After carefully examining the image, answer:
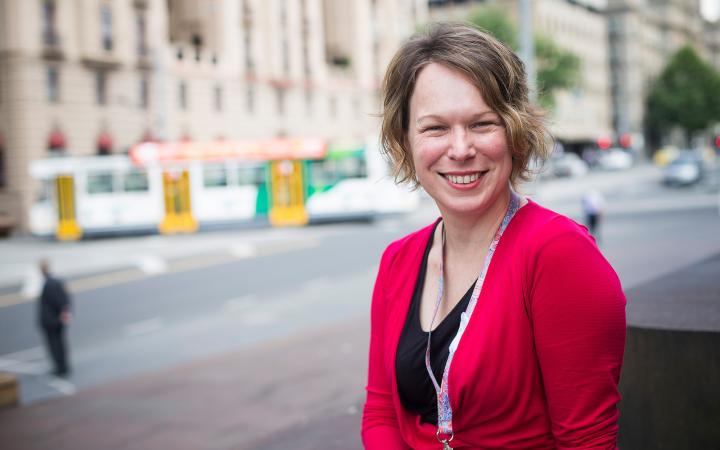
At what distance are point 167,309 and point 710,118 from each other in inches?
3612

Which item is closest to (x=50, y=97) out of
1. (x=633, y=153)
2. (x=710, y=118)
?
(x=633, y=153)

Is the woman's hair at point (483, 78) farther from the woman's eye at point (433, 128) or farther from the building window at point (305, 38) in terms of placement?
the building window at point (305, 38)

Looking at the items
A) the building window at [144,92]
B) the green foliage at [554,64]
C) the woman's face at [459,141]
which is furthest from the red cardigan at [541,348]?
the green foliage at [554,64]

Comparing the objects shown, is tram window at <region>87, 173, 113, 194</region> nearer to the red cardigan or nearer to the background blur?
the background blur

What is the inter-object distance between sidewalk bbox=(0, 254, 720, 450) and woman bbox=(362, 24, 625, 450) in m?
1.46

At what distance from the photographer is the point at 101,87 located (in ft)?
134

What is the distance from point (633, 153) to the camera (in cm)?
9400

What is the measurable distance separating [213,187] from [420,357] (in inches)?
1152

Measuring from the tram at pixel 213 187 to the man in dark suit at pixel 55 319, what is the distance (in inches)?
676

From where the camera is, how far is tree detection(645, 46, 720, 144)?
96188 millimetres

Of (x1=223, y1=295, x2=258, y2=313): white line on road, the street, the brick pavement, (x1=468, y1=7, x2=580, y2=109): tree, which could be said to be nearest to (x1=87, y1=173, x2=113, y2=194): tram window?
the street

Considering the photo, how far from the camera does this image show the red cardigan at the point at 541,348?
1.69 m

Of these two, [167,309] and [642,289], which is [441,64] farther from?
[167,309]

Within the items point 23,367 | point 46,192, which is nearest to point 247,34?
point 46,192
